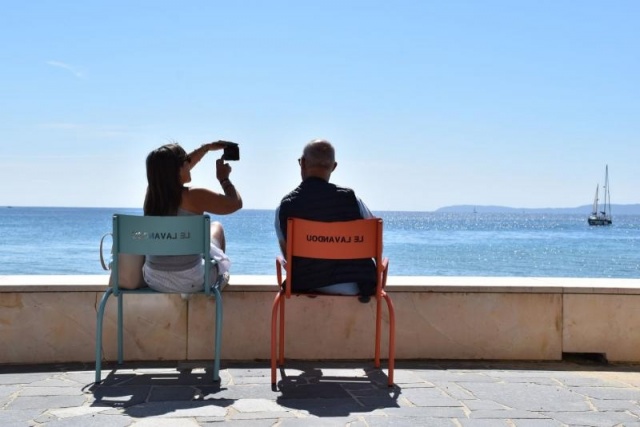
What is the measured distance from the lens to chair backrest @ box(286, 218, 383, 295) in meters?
4.31

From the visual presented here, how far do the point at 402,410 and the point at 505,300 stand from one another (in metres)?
1.62

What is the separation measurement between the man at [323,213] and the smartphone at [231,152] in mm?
490

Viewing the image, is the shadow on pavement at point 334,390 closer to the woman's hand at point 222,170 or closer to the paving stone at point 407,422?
the paving stone at point 407,422

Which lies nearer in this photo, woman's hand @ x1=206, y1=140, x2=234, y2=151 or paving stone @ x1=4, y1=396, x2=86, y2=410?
paving stone @ x1=4, y1=396, x2=86, y2=410

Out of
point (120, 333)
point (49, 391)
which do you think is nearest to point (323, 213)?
point (120, 333)

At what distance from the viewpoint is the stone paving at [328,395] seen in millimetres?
3742

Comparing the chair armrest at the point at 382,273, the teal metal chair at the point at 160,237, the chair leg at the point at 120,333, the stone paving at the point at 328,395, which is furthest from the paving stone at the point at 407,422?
the chair leg at the point at 120,333

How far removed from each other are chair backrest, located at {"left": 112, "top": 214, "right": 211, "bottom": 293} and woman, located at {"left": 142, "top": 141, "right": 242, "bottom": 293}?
23 cm

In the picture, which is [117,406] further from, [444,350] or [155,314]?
[444,350]

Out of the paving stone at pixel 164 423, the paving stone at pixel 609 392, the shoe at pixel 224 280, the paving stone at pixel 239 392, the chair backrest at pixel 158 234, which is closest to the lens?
the paving stone at pixel 164 423

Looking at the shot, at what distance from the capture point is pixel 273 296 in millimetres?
5152

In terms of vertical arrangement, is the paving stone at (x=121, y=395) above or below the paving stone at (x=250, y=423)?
below

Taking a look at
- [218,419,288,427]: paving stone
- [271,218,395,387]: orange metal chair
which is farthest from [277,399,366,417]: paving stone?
[271,218,395,387]: orange metal chair

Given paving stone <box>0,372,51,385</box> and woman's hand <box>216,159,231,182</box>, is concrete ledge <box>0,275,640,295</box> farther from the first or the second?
woman's hand <box>216,159,231,182</box>
